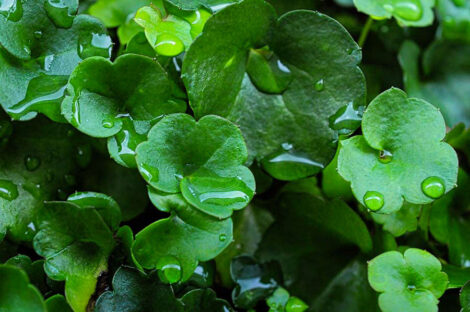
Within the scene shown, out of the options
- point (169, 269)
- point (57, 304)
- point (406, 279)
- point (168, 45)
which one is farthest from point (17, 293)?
point (406, 279)

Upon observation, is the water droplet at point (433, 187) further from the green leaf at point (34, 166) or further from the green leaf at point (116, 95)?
the green leaf at point (34, 166)

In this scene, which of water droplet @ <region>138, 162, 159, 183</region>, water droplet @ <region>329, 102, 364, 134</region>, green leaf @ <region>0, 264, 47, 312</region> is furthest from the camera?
water droplet @ <region>329, 102, 364, 134</region>

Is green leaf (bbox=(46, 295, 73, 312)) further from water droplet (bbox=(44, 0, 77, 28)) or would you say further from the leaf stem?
the leaf stem

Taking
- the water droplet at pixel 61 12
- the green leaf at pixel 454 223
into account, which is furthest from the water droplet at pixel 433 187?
the water droplet at pixel 61 12

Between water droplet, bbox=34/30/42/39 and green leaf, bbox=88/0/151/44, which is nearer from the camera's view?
water droplet, bbox=34/30/42/39

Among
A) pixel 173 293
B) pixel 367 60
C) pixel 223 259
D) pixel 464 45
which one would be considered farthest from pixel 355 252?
pixel 464 45

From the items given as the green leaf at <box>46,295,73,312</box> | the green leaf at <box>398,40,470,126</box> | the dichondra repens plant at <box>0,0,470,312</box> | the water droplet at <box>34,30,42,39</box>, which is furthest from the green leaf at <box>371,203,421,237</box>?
the water droplet at <box>34,30,42,39</box>

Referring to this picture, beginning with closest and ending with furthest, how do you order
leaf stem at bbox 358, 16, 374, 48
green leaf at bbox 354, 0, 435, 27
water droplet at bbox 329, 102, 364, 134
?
water droplet at bbox 329, 102, 364, 134, green leaf at bbox 354, 0, 435, 27, leaf stem at bbox 358, 16, 374, 48

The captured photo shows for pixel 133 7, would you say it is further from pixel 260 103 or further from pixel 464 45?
pixel 464 45

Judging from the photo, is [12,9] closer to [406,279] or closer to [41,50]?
[41,50]
